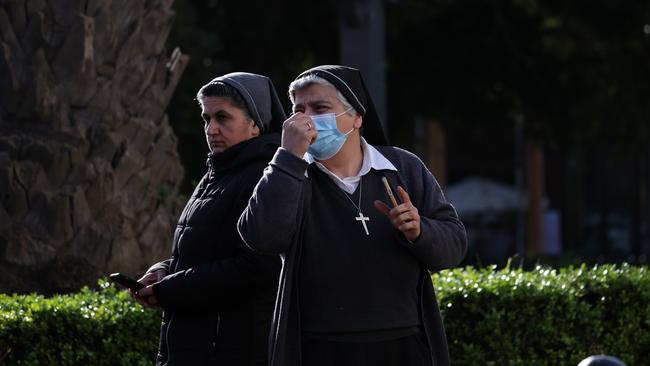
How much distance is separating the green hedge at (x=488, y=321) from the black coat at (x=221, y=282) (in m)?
1.17

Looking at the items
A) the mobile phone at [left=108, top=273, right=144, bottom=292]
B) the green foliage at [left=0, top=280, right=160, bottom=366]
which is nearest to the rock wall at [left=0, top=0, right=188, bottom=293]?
the green foliage at [left=0, top=280, right=160, bottom=366]

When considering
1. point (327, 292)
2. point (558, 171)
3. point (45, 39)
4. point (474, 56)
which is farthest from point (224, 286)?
point (558, 171)

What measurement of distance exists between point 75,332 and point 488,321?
191cm

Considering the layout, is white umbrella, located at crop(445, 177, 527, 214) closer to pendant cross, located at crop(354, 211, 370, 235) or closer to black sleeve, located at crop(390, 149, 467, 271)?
black sleeve, located at crop(390, 149, 467, 271)

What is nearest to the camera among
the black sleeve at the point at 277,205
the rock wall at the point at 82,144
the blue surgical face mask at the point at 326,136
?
the black sleeve at the point at 277,205

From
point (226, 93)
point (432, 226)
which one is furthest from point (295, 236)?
point (226, 93)

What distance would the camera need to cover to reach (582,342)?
628 cm

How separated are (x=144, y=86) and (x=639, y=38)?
11624 mm

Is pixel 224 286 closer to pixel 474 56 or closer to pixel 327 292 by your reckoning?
pixel 327 292

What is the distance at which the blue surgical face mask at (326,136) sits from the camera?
3.94m

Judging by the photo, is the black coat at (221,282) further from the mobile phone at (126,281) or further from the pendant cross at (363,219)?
the pendant cross at (363,219)

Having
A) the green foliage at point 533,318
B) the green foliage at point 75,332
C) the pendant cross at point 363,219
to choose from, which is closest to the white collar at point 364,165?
the pendant cross at point 363,219

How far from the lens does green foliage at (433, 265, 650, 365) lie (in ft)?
20.0

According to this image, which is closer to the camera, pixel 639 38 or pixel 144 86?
pixel 144 86
